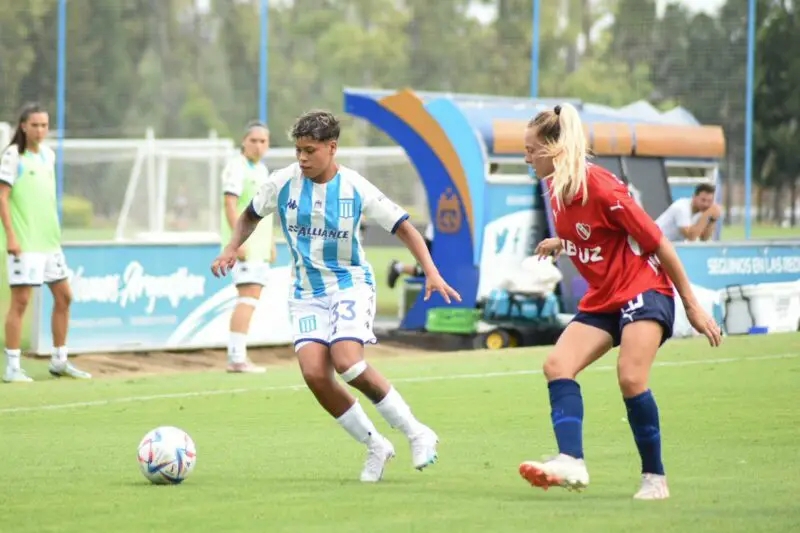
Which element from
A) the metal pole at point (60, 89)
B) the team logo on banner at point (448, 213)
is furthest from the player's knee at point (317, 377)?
the metal pole at point (60, 89)

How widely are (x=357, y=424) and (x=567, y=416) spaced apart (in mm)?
1374

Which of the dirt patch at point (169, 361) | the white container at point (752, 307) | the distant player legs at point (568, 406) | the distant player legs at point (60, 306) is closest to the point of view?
the distant player legs at point (568, 406)

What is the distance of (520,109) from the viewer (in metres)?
20.1

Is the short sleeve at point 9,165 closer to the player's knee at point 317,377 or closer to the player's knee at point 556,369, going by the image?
the player's knee at point 317,377

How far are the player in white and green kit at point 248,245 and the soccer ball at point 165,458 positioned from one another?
20.9ft

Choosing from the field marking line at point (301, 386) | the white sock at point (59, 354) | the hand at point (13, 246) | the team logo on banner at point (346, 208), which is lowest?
the field marking line at point (301, 386)

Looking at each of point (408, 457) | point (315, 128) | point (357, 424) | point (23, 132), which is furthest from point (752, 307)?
point (315, 128)

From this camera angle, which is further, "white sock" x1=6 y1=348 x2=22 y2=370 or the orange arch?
the orange arch

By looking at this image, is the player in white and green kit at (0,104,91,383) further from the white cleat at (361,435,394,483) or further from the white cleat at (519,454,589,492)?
the white cleat at (519,454,589,492)

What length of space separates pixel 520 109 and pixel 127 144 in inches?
543

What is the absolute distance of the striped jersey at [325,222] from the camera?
8.08 meters

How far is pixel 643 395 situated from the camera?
7125 millimetres

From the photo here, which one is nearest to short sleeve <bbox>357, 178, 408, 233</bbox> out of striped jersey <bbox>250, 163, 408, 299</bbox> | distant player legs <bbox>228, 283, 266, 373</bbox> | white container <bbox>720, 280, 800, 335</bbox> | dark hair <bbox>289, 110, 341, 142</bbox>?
striped jersey <bbox>250, 163, 408, 299</bbox>

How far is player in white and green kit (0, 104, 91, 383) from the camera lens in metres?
13.5
